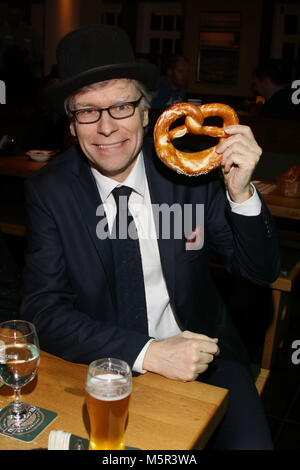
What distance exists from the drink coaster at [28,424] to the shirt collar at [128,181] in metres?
0.84

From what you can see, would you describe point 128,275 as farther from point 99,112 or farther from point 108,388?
point 108,388

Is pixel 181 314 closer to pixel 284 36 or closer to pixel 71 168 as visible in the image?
pixel 71 168

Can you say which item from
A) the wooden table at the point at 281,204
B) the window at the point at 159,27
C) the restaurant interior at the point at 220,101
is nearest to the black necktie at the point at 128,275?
the restaurant interior at the point at 220,101

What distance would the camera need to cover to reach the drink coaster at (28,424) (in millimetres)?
1022

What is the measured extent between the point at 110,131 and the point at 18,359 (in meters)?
Result: 0.80

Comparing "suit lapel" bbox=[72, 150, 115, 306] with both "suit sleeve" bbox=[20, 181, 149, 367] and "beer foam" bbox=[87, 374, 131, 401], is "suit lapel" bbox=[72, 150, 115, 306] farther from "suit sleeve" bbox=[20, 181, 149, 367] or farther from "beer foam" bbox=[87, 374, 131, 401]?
"beer foam" bbox=[87, 374, 131, 401]

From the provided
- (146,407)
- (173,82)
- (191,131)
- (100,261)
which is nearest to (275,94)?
(173,82)

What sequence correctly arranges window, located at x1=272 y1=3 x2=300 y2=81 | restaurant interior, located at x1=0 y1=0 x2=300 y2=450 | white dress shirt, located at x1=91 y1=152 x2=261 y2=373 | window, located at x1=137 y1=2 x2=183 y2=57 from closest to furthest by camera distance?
1. white dress shirt, located at x1=91 y1=152 x2=261 y2=373
2. restaurant interior, located at x1=0 y1=0 x2=300 y2=450
3. window, located at x1=272 y1=3 x2=300 y2=81
4. window, located at x1=137 y1=2 x2=183 y2=57

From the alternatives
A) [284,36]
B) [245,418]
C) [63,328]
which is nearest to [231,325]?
[245,418]

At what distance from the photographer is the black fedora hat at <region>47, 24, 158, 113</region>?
4.97 feet

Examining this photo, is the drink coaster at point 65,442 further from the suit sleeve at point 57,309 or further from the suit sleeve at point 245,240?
the suit sleeve at point 245,240

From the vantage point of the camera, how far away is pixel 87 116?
5.18 ft

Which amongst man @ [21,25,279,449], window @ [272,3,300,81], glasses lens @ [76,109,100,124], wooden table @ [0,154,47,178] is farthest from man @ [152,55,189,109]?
glasses lens @ [76,109,100,124]

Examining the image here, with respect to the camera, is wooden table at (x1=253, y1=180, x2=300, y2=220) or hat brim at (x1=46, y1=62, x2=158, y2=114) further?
wooden table at (x1=253, y1=180, x2=300, y2=220)
